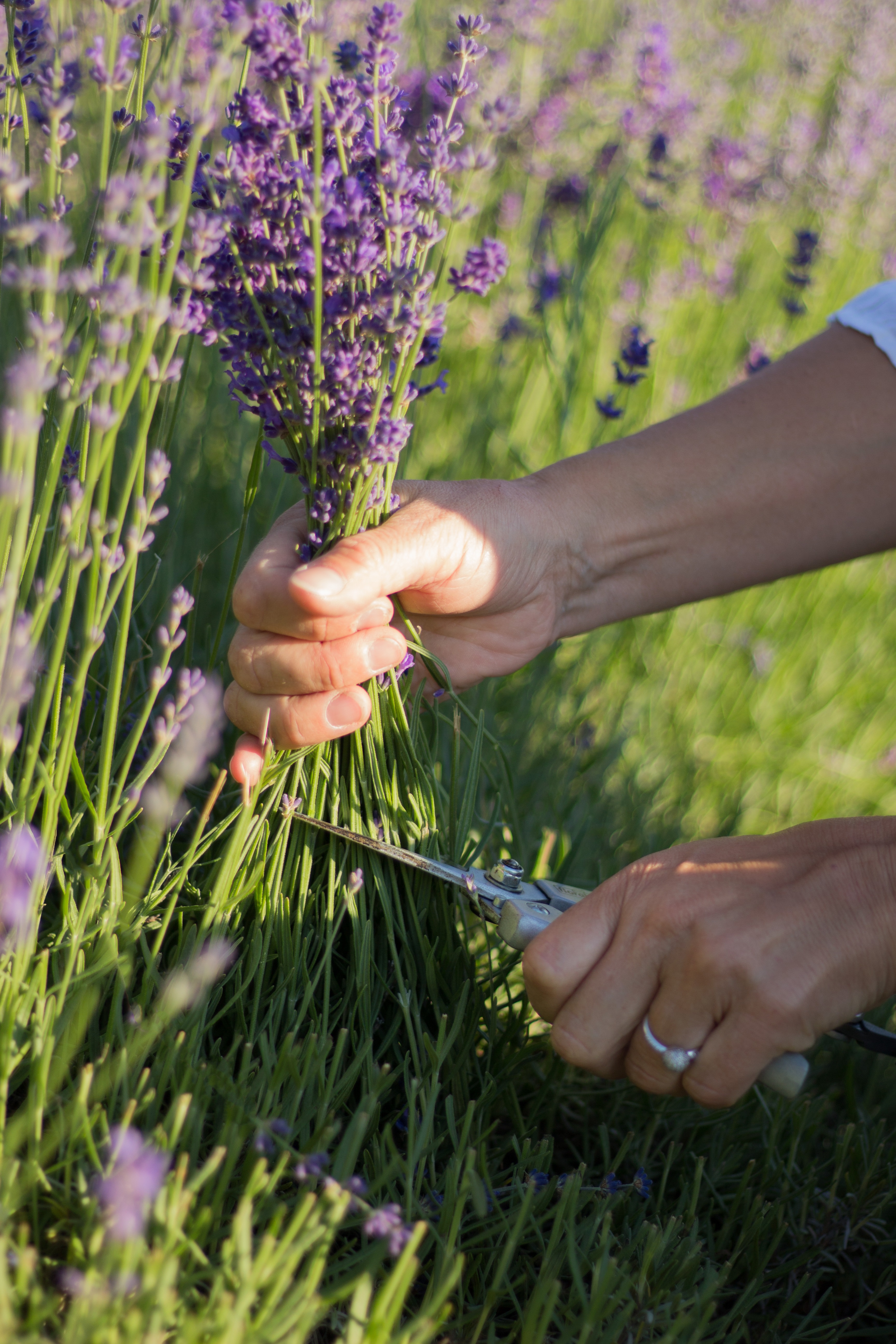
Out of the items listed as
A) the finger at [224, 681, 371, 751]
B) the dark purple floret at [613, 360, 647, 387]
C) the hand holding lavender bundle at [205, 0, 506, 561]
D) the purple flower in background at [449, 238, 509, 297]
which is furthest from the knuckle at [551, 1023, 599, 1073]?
the dark purple floret at [613, 360, 647, 387]

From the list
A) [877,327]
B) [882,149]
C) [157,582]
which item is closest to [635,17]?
[882,149]

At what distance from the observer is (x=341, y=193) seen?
3.48 feet

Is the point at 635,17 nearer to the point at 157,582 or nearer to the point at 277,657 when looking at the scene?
the point at 157,582

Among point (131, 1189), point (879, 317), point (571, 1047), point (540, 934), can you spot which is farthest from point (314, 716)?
point (879, 317)

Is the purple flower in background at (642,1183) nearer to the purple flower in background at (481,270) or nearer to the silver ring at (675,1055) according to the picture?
the silver ring at (675,1055)

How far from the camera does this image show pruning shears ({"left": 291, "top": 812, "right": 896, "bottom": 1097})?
3.64ft

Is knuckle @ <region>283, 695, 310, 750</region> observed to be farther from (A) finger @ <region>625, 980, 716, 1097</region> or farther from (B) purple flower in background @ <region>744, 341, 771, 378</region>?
(B) purple flower in background @ <region>744, 341, 771, 378</region>

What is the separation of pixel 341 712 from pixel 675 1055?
0.56 meters

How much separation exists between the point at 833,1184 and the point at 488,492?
0.98 meters

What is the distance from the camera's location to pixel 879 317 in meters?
1.59

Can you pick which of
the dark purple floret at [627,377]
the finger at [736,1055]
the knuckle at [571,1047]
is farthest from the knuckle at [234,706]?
the dark purple floret at [627,377]

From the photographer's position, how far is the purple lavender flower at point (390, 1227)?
82 cm

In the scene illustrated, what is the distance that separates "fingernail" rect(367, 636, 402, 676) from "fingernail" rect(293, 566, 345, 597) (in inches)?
4.8

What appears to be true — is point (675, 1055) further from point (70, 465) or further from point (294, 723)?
point (70, 465)
